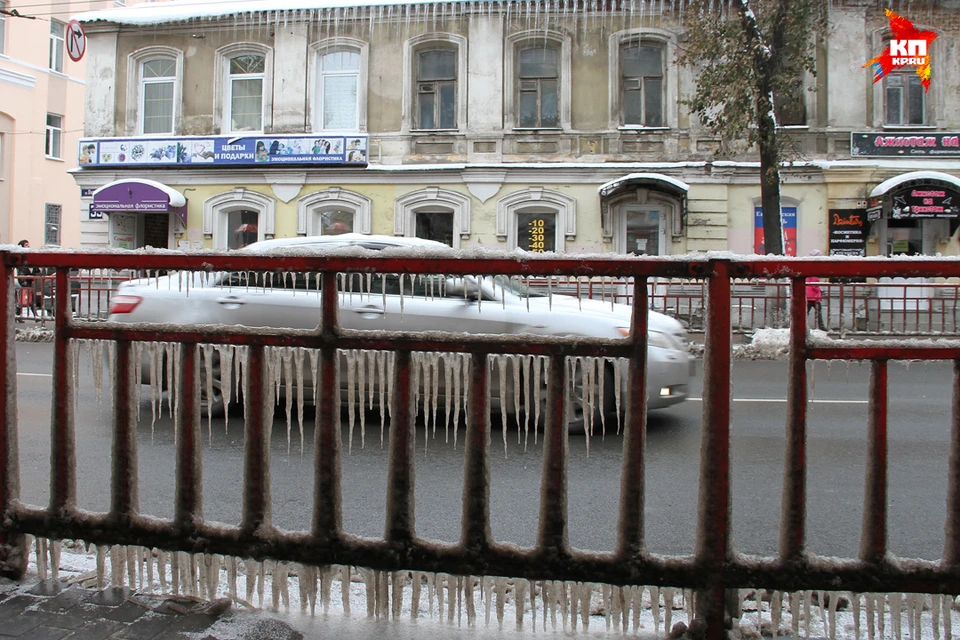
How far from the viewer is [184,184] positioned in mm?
20875

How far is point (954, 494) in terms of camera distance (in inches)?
98.2

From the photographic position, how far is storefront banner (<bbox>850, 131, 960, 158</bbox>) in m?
18.5

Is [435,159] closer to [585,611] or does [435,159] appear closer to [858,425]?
[858,425]

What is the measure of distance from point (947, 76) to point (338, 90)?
50.9 ft

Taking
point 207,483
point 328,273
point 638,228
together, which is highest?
point 638,228

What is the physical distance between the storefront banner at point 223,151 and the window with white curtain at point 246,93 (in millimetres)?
753

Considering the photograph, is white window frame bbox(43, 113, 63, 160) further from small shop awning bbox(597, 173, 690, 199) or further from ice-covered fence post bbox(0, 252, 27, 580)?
ice-covered fence post bbox(0, 252, 27, 580)

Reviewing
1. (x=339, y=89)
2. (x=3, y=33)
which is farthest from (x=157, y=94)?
(x=3, y=33)

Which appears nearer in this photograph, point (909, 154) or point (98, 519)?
point (98, 519)

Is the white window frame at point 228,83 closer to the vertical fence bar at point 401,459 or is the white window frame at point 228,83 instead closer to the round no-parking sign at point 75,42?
the round no-parking sign at point 75,42

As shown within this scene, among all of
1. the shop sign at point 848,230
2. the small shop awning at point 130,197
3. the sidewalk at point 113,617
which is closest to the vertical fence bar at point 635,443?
the sidewalk at point 113,617

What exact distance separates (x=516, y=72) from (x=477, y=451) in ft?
60.9

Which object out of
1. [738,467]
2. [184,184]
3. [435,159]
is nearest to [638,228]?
[435,159]

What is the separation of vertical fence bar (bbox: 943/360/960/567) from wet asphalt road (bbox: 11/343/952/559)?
1.89 ft
